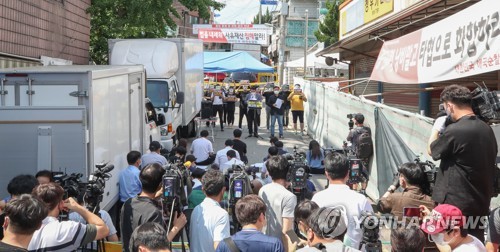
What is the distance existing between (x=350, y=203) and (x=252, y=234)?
3.35 feet

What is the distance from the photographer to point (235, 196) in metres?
5.99

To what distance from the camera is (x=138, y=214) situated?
5406 millimetres

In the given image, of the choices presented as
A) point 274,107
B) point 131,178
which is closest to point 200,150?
point 131,178

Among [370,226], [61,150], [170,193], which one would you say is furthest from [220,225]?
[61,150]

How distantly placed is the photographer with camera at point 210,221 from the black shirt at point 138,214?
12.4 inches

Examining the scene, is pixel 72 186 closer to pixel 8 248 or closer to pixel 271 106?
pixel 8 248

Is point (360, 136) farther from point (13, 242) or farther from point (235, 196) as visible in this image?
point (13, 242)

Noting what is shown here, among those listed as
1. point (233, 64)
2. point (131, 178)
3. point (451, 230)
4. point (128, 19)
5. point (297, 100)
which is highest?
point (128, 19)

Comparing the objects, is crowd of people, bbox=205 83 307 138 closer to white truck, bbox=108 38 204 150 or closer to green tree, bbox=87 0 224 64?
green tree, bbox=87 0 224 64

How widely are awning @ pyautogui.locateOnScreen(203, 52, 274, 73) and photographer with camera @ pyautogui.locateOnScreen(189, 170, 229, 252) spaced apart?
2371cm

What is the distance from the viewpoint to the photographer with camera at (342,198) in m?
5.18

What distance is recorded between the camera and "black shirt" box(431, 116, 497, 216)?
5.31m

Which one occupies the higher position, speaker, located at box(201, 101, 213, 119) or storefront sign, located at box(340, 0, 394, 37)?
storefront sign, located at box(340, 0, 394, 37)

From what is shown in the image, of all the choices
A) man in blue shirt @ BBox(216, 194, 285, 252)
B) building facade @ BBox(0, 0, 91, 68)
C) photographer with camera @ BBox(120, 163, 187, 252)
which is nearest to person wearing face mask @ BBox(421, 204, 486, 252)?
man in blue shirt @ BBox(216, 194, 285, 252)
